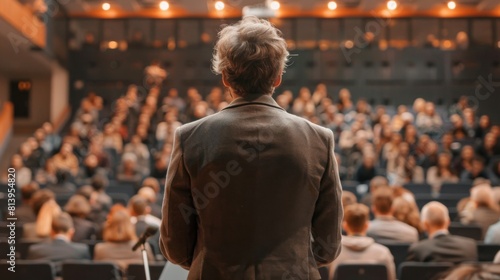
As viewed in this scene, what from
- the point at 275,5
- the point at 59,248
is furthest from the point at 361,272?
the point at 275,5

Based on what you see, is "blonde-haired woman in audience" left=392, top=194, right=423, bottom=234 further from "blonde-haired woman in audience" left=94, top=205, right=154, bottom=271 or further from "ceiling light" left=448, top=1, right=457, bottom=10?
"ceiling light" left=448, top=1, right=457, bottom=10

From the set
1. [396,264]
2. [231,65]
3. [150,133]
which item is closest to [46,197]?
[396,264]

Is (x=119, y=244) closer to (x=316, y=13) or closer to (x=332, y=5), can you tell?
(x=332, y=5)

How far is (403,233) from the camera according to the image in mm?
5176

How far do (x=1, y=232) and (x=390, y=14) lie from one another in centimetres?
1536

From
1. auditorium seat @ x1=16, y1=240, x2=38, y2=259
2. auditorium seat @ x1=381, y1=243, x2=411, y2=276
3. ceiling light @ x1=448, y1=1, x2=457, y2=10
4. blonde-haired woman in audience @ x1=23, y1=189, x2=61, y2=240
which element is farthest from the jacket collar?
ceiling light @ x1=448, y1=1, x2=457, y2=10

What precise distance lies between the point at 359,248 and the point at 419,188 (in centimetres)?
543

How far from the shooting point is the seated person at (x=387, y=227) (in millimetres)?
5176

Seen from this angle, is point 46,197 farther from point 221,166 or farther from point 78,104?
point 78,104

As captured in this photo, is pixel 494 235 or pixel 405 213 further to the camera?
pixel 405 213

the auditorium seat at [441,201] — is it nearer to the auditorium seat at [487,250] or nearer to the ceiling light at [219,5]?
the auditorium seat at [487,250]

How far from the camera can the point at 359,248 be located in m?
4.29

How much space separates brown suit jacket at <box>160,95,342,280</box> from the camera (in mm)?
1709

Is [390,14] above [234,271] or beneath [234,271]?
above
